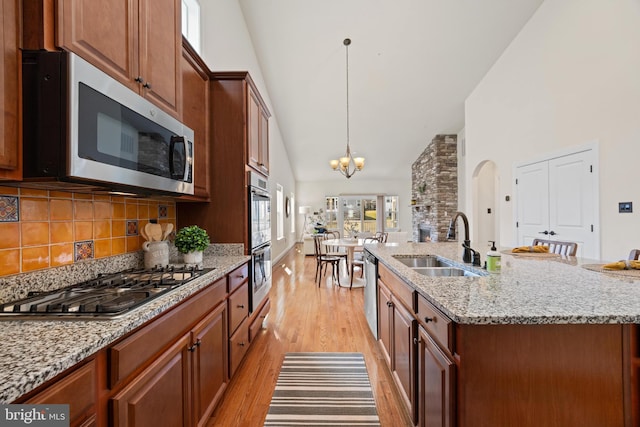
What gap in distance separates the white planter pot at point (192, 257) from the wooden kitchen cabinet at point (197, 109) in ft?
1.28

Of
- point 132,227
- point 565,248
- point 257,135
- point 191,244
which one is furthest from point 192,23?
point 565,248

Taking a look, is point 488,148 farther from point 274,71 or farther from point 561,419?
point 561,419

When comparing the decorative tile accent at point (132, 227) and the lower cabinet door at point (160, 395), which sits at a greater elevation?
the decorative tile accent at point (132, 227)

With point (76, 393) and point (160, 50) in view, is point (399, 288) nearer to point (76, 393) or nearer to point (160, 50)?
point (76, 393)

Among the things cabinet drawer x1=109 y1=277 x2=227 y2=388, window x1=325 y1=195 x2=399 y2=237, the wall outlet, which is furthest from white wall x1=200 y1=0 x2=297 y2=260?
window x1=325 y1=195 x2=399 y2=237

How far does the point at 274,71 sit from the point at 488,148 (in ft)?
14.3

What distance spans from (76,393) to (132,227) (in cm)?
125

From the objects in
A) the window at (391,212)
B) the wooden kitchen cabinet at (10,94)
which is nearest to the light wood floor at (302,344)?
Answer: the wooden kitchen cabinet at (10,94)

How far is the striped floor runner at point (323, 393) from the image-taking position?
171 cm

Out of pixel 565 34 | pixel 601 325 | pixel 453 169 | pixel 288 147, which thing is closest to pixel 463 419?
pixel 601 325

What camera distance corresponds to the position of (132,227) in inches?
69.9

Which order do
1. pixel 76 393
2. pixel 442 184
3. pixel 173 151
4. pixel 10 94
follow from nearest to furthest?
pixel 76 393
pixel 10 94
pixel 173 151
pixel 442 184

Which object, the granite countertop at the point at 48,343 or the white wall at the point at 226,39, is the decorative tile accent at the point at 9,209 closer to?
the granite countertop at the point at 48,343

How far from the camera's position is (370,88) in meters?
5.66
